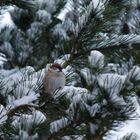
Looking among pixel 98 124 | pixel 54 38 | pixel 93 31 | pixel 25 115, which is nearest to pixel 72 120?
pixel 98 124

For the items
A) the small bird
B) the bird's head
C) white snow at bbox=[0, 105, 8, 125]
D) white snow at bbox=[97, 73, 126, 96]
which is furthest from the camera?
the bird's head

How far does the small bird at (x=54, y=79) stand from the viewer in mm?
1667

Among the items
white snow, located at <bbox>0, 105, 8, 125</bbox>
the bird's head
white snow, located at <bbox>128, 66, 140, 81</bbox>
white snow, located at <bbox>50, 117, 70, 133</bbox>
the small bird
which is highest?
white snow, located at <bbox>128, 66, 140, 81</bbox>

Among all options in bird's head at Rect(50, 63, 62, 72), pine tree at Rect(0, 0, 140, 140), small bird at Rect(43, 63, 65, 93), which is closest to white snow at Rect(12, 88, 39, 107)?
Answer: pine tree at Rect(0, 0, 140, 140)

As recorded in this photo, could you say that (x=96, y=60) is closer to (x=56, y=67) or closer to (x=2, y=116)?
(x=56, y=67)

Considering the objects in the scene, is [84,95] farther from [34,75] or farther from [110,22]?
→ [110,22]

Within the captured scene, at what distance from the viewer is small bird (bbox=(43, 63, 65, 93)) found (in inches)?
65.6

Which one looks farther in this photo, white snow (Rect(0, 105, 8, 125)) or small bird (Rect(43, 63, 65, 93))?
small bird (Rect(43, 63, 65, 93))

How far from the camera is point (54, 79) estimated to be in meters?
1.85

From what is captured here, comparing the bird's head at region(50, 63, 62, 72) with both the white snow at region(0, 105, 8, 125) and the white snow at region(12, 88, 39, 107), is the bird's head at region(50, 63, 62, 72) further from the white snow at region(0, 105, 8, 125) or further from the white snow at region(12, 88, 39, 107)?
the white snow at region(0, 105, 8, 125)

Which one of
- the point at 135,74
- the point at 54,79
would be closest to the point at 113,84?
the point at 135,74

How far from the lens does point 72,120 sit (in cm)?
167

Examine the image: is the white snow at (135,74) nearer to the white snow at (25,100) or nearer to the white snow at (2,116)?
the white snow at (25,100)

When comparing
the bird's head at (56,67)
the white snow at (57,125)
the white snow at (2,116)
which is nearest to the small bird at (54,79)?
the bird's head at (56,67)
